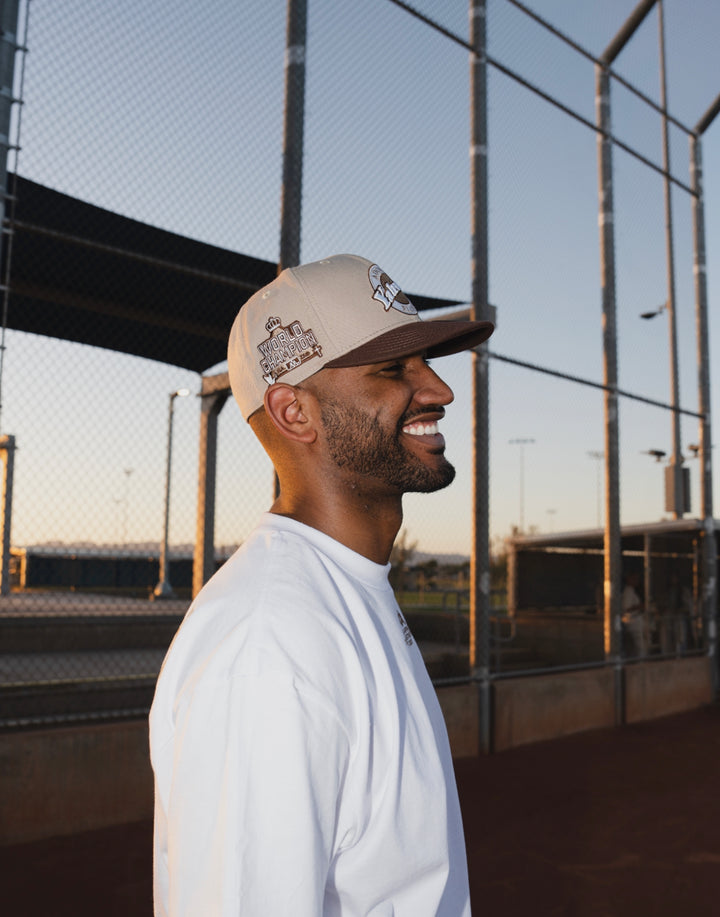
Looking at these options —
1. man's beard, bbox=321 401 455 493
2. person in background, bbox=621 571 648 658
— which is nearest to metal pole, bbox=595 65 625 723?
person in background, bbox=621 571 648 658

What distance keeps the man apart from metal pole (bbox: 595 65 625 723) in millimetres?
7118

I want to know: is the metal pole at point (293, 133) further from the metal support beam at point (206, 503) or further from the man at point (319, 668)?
the man at point (319, 668)

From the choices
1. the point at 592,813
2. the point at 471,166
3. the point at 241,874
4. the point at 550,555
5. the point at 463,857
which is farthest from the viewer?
the point at 550,555

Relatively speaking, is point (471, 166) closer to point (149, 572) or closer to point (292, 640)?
point (292, 640)

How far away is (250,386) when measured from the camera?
115 cm

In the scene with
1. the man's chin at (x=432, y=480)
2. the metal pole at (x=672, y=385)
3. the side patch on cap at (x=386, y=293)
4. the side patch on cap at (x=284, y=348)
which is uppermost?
the metal pole at (x=672, y=385)

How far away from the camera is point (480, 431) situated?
6250mm

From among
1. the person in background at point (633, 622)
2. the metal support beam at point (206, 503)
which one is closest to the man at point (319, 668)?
the metal support beam at point (206, 503)

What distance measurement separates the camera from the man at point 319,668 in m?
0.72

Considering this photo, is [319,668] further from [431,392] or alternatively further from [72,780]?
[72,780]

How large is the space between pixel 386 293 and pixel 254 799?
0.71m

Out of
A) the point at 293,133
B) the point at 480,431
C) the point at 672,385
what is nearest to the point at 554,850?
the point at 480,431

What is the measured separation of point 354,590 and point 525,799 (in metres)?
4.70

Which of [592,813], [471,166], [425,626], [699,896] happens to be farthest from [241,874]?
[425,626]
